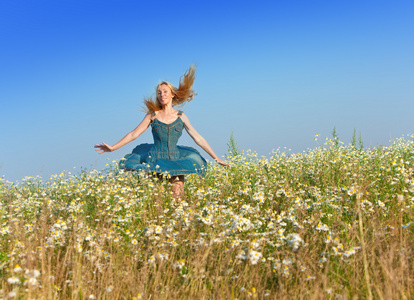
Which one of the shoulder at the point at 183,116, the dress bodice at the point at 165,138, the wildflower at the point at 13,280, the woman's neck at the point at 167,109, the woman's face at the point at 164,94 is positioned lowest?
the wildflower at the point at 13,280

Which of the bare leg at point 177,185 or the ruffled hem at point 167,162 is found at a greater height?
the ruffled hem at point 167,162

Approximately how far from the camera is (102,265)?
391cm

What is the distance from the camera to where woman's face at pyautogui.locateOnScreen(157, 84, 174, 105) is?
323 inches

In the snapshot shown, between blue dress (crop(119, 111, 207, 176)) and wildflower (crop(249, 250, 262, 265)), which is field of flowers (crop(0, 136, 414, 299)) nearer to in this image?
wildflower (crop(249, 250, 262, 265))

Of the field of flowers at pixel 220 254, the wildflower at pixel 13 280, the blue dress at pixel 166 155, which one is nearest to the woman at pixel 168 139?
the blue dress at pixel 166 155

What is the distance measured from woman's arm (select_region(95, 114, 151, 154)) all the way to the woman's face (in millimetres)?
439

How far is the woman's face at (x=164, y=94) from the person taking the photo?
8.21 metres

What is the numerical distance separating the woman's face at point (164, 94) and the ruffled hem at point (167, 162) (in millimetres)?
1023

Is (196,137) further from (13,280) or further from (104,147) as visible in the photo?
(13,280)

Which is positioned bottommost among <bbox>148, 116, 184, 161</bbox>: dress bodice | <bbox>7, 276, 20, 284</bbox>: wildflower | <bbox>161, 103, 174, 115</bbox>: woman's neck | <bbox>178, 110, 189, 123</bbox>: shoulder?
<bbox>7, 276, 20, 284</bbox>: wildflower

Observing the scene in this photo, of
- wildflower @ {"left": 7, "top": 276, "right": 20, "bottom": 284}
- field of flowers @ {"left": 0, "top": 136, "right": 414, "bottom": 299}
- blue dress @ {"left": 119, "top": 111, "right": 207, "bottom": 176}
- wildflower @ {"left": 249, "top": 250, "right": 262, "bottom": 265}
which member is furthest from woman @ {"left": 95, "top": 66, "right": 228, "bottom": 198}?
wildflower @ {"left": 7, "top": 276, "right": 20, "bottom": 284}

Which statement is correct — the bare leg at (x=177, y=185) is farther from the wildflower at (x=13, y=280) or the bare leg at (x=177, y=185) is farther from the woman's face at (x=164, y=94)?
the wildflower at (x=13, y=280)

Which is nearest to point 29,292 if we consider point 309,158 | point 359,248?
point 359,248

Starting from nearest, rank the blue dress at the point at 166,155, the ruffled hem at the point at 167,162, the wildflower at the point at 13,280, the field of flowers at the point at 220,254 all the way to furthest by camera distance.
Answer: the wildflower at the point at 13,280, the field of flowers at the point at 220,254, the ruffled hem at the point at 167,162, the blue dress at the point at 166,155
